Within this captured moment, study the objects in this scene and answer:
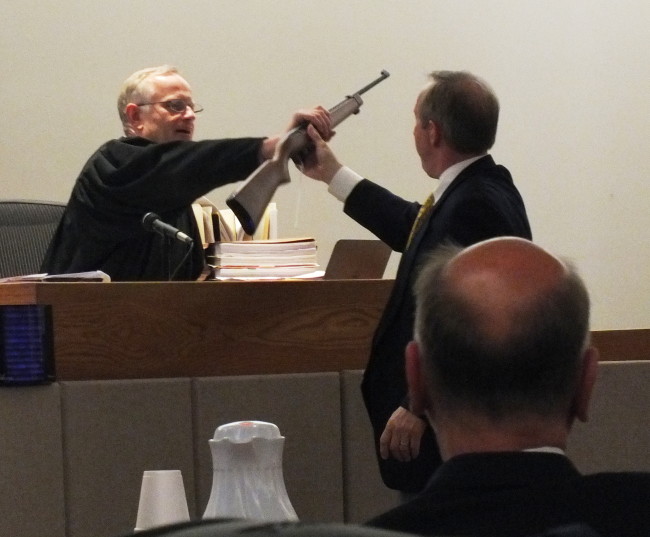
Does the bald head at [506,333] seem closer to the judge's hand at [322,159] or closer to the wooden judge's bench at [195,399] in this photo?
the wooden judge's bench at [195,399]

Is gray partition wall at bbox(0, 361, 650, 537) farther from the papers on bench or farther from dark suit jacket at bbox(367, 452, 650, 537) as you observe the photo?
dark suit jacket at bbox(367, 452, 650, 537)

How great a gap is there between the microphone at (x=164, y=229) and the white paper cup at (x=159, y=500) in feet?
3.15

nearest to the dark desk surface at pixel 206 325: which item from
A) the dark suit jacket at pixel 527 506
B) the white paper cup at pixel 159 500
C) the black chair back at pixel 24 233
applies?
the white paper cup at pixel 159 500

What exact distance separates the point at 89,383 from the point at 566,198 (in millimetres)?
3346

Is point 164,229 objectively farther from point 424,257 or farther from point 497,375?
point 497,375

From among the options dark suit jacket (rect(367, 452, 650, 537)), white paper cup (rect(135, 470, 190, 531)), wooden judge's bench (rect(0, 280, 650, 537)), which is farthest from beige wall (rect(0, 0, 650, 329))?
dark suit jacket (rect(367, 452, 650, 537))

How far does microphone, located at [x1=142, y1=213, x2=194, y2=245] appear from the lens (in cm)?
261

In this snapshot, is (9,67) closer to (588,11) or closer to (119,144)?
(119,144)

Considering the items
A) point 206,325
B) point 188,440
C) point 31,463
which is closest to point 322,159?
point 206,325

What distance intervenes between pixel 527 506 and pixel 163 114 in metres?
2.76

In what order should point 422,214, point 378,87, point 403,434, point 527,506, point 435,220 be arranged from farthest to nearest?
point 378,87, point 422,214, point 435,220, point 403,434, point 527,506

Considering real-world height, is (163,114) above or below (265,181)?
above

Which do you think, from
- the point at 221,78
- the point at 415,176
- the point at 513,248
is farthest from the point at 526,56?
the point at 513,248

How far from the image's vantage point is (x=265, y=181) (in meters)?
2.61
